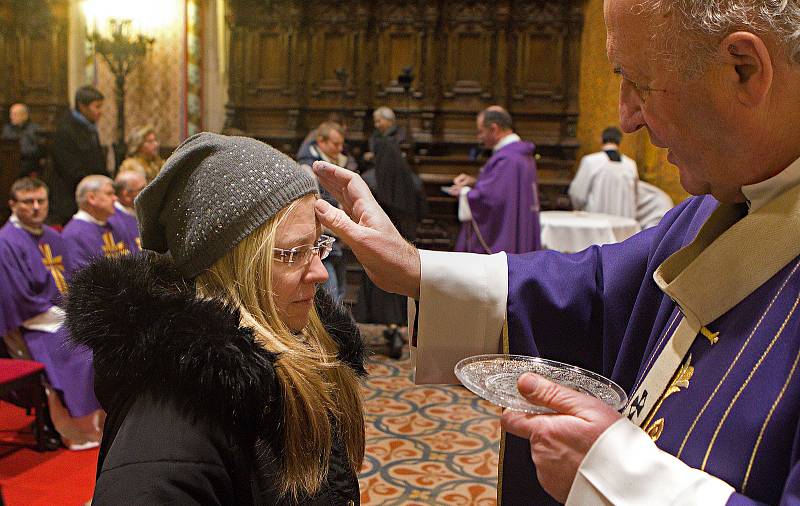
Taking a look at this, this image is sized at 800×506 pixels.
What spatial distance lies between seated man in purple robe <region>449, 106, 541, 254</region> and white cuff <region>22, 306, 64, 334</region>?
3.31m

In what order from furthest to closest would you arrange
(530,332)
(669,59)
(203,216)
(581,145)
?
(581,145) < (530,332) < (203,216) < (669,59)

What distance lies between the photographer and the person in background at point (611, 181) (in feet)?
25.0

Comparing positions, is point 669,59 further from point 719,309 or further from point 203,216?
point 203,216

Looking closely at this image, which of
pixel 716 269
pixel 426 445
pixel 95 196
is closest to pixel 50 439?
pixel 95 196

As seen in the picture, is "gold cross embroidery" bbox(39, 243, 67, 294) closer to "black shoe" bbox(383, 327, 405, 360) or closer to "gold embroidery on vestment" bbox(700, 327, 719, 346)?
"black shoe" bbox(383, 327, 405, 360)

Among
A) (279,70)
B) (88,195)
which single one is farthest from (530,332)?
(279,70)

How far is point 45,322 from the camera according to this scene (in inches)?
160

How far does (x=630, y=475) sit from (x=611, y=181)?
7.03 m

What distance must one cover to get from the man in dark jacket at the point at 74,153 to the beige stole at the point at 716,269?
664 centimetres

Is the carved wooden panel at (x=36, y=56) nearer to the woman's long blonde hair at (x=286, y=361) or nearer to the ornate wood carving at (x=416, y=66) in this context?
the ornate wood carving at (x=416, y=66)

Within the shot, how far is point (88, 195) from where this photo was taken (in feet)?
14.2

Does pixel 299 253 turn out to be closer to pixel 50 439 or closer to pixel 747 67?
pixel 747 67

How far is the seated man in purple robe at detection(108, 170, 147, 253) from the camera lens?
4.55 metres

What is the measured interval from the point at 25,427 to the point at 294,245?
11.5 feet
